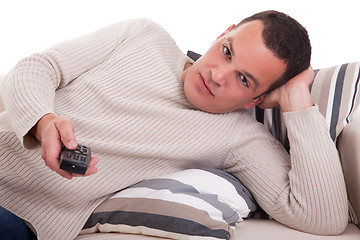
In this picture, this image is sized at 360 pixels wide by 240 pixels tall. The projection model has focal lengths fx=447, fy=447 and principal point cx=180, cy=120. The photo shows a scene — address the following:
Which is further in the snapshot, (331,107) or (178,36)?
(178,36)

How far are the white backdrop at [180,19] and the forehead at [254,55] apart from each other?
86cm

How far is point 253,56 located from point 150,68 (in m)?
0.31

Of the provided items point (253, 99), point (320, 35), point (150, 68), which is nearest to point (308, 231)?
point (253, 99)

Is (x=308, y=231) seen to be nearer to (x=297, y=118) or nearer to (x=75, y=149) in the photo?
(x=297, y=118)

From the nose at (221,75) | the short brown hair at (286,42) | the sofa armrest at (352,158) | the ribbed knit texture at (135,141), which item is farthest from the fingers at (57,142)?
the sofa armrest at (352,158)

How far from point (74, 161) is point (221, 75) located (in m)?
0.58

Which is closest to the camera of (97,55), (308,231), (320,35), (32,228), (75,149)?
(75,149)

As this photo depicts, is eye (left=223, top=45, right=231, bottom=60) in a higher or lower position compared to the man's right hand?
higher

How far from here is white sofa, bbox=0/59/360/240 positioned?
1115 millimetres

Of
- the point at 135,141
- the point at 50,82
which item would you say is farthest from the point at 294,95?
the point at 50,82

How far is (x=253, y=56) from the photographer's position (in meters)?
1.24

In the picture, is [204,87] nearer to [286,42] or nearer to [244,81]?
[244,81]

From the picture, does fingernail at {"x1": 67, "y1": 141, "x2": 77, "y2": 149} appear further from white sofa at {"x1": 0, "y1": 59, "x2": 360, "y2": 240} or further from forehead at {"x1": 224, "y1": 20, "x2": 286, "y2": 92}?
forehead at {"x1": 224, "y1": 20, "x2": 286, "y2": 92}

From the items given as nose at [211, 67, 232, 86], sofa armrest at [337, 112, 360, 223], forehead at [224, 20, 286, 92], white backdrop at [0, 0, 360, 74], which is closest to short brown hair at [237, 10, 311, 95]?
forehead at [224, 20, 286, 92]
